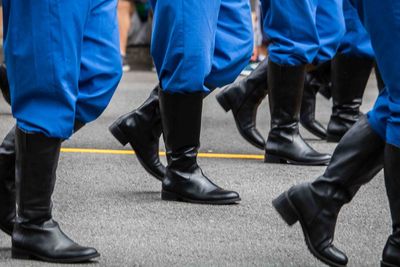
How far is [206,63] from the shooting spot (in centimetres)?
410

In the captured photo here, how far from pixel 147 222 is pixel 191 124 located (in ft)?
1.34

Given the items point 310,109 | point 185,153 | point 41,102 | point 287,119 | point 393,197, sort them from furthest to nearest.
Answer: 1. point 310,109
2. point 287,119
3. point 185,153
4. point 41,102
5. point 393,197

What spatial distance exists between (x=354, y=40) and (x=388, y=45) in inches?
104

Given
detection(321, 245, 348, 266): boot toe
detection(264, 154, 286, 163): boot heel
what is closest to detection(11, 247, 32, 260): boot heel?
detection(321, 245, 348, 266): boot toe

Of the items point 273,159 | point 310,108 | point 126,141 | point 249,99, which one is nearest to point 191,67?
point 126,141

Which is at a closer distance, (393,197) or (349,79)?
(393,197)

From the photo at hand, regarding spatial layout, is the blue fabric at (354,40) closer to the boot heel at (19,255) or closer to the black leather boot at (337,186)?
the black leather boot at (337,186)

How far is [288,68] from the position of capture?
4.97 meters

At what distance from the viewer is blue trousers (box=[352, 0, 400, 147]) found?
3.06 metres

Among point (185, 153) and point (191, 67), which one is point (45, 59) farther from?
point (185, 153)

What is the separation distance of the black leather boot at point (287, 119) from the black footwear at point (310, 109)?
0.74m

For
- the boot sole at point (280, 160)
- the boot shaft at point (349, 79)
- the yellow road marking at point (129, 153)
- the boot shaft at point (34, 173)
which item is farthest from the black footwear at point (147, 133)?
the boot shaft at point (349, 79)

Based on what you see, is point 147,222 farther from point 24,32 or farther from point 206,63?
point 24,32

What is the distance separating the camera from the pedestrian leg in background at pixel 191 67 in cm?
405
